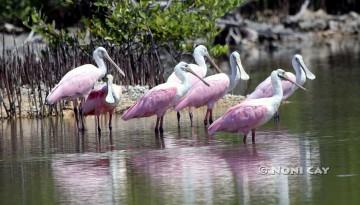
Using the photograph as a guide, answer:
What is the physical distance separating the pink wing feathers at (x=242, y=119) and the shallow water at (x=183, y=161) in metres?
0.22

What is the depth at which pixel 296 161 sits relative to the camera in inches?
482

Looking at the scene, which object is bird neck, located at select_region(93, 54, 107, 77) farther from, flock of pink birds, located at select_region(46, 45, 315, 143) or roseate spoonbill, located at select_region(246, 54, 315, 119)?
roseate spoonbill, located at select_region(246, 54, 315, 119)

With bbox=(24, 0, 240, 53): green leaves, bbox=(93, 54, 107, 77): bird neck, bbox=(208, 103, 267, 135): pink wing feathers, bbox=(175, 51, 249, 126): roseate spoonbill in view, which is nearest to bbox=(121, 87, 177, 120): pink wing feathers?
bbox=(175, 51, 249, 126): roseate spoonbill

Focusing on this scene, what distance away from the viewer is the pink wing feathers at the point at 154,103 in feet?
52.1

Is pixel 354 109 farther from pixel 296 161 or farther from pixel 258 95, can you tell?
pixel 296 161

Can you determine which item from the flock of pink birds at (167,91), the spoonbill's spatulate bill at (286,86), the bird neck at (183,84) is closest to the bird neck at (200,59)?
the flock of pink birds at (167,91)

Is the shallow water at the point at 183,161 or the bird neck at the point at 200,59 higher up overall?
the bird neck at the point at 200,59

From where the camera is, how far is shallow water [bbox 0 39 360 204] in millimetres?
10609

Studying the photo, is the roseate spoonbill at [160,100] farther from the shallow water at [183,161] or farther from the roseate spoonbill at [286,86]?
the roseate spoonbill at [286,86]

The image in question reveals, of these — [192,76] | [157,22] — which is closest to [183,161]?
[192,76]

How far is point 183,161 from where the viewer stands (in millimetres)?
12688

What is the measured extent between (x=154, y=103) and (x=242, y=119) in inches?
94.9

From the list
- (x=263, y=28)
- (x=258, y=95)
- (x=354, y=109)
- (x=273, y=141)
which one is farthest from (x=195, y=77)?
(x=263, y=28)

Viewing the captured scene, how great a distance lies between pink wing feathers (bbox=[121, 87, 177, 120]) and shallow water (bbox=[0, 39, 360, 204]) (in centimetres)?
29
